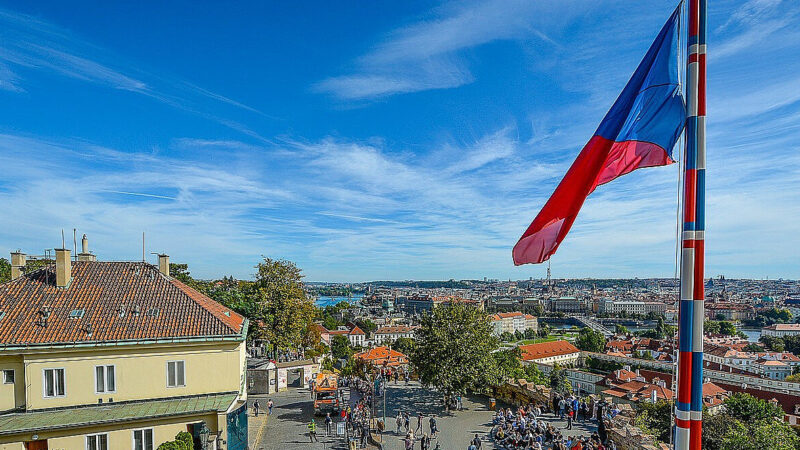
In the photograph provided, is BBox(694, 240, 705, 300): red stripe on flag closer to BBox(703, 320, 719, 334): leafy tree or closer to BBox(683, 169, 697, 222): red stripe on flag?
BBox(683, 169, 697, 222): red stripe on flag

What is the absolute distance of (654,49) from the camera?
5090mm

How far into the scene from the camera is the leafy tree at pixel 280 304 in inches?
1305

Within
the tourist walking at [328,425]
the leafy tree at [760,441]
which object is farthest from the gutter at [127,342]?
the leafy tree at [760,441]

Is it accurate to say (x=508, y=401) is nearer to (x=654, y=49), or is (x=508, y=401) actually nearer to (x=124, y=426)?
(x=124, y=426)

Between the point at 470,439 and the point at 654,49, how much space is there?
1624cm

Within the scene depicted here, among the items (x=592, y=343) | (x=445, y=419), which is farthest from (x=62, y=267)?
(x=592, y=343)

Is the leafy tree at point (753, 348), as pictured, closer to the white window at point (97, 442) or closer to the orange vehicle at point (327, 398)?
the orange vehicle at point (327, 398)

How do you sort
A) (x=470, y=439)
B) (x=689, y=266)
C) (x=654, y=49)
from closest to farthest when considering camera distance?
(x=689, y=266) < (x=654, y=49) < (x=470, y=439)

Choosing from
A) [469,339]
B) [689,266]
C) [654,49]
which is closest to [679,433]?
[689,266]

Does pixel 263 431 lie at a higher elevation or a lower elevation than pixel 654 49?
lower

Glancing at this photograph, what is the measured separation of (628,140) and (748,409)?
48.3 m

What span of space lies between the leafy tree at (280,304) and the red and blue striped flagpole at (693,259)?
30.8m

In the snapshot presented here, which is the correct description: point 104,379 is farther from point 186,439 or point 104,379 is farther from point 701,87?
point 701,87

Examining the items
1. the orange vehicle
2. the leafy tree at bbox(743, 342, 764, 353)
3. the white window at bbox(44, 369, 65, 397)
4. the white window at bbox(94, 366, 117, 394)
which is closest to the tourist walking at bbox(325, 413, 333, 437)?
the orange vehicle
